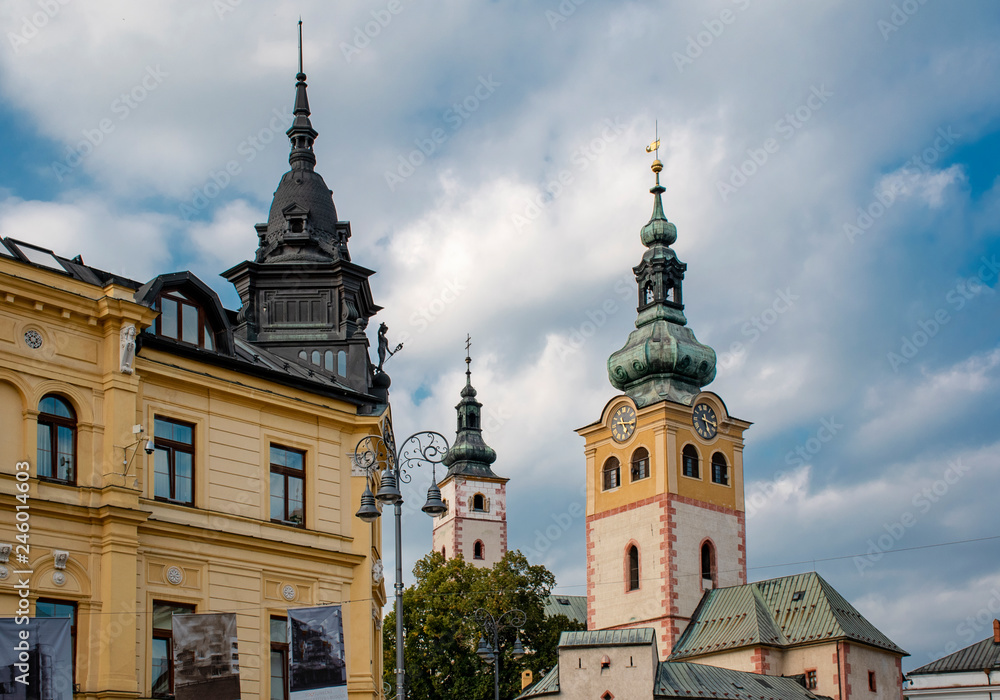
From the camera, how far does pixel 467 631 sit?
66.7 m

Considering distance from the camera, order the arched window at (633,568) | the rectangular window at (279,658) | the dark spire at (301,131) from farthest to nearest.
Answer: the arched window at (633,568), the dark spire at (301,131), the rectangular window at (279,658)

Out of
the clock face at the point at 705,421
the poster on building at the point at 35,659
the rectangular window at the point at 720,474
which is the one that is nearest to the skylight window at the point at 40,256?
the poster on building at the point at 35,659

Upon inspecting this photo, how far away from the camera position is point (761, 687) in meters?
57.8

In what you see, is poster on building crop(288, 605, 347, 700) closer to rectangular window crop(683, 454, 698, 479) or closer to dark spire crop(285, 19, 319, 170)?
dark spire crop(285, 19, 319, 170)

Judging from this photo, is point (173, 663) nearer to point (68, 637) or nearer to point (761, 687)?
point (68, 637)

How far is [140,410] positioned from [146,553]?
2.82m

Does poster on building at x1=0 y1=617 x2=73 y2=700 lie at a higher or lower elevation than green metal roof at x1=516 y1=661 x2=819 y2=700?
higher

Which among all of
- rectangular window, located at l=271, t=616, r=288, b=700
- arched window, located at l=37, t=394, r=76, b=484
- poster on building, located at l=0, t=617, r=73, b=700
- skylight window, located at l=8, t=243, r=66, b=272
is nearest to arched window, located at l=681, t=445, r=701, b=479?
rectangular window, located at l=271, t=616, r=288, b=700

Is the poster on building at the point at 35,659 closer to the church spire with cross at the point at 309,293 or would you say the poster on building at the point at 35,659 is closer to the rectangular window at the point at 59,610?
the rectangular window at the point at 59,610

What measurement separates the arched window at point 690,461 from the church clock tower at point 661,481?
5 centimetres

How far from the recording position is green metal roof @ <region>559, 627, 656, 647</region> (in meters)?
52.6

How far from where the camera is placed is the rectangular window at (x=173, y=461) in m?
26.8

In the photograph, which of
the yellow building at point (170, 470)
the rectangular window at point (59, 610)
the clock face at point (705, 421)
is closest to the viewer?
the rectangular window at point (59, 610)

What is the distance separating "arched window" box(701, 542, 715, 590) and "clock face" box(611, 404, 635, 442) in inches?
279
